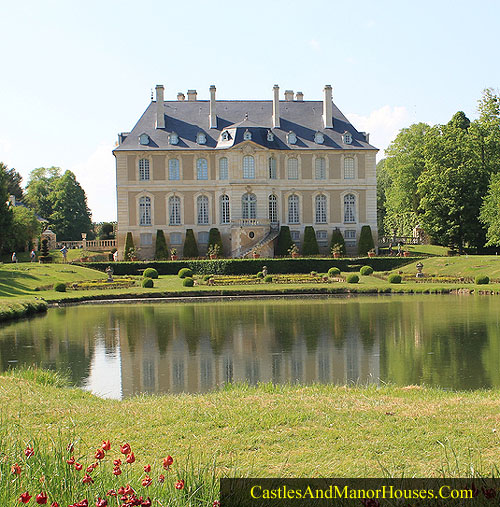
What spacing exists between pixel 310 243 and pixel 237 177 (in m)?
6.18

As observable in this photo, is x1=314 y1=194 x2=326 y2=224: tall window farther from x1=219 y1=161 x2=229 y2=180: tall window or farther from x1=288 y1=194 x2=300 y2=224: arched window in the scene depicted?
x1=219 y1=161 x2=229 y2=180: tall window

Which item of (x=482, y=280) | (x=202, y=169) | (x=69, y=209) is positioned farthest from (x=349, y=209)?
(x=69, y=209)

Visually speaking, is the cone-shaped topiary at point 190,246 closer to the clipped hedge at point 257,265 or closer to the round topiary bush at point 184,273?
the clipped hedge at point 257,265

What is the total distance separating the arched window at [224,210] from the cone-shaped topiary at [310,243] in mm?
5079

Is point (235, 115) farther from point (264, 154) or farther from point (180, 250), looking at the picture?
point (180, 250)

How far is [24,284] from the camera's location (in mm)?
29266

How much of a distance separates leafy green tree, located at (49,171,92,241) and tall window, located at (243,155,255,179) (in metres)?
21.6

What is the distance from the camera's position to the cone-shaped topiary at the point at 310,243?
144 ft

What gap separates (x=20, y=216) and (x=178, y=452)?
4073cm

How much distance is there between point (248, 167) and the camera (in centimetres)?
4469

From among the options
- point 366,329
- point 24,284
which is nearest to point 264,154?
point 24,284

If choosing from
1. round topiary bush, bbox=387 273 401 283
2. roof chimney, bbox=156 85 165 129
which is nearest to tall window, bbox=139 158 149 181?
roof chimney, bbox=156 85 165 129

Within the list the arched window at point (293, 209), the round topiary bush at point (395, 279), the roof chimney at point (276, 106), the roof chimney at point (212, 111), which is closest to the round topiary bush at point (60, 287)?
the round topiary bush at point (395, 279)

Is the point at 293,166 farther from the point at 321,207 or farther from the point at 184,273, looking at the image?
the point at 184,273
